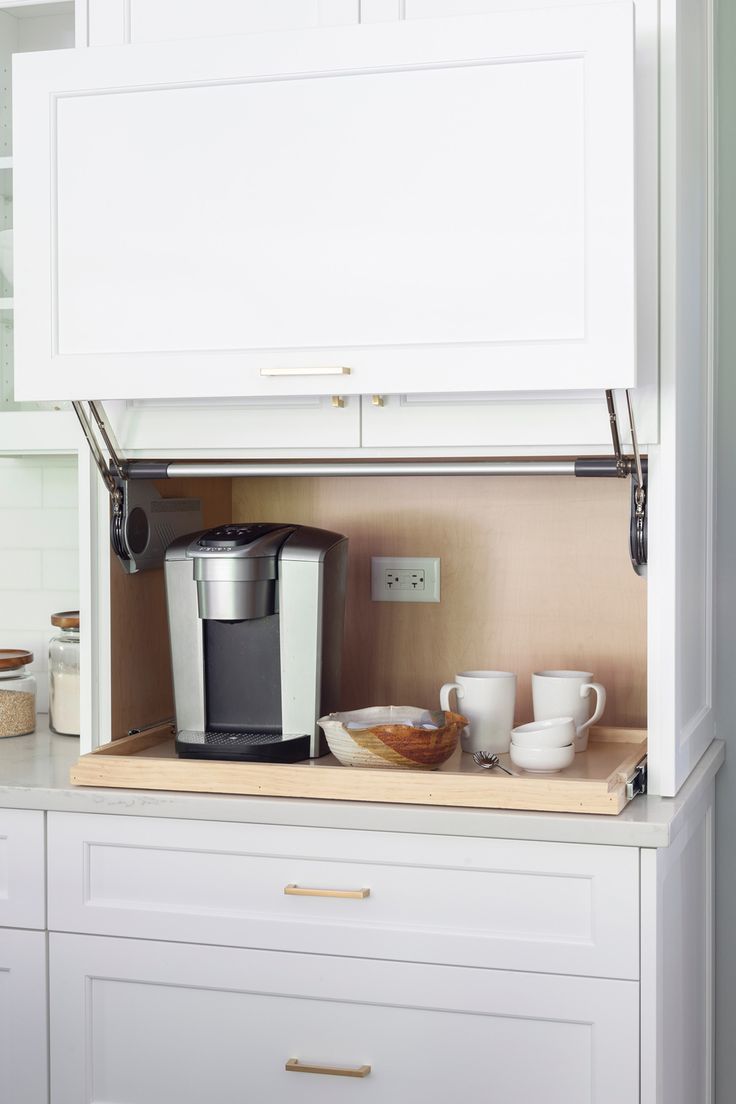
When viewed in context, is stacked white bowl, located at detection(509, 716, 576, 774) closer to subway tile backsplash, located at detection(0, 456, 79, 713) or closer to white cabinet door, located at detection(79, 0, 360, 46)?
white cabinet door, located at detection(79, 0, 360, 46)

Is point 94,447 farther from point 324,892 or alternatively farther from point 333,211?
point 324,892

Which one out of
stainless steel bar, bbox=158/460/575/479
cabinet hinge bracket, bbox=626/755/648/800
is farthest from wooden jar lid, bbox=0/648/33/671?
cabinet hinge bracket, bbox=626/755/648/800

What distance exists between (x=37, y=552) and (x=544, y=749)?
1.28 metres

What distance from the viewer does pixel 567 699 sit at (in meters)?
1.84

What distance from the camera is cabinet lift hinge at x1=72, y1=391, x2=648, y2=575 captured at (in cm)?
168

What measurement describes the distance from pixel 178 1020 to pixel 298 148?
3.97ft

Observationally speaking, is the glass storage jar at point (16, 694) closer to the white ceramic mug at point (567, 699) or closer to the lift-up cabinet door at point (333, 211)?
the lift-up cabinet door at point (333, 211)

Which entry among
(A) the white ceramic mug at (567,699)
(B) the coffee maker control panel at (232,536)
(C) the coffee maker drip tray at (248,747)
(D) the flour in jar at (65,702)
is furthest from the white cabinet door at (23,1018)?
(A) the white ceramic mug at (567,699)

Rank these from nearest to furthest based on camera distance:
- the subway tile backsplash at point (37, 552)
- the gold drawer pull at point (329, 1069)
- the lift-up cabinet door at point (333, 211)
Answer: the lift-up cabinet door at point (333, 211) → the gold drawer pull at point (329, 1069) → the subway tile backsplash at point (37, 552)

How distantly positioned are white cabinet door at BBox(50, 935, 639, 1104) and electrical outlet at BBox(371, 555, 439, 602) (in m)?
0.71

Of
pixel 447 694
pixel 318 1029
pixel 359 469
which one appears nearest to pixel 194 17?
pixel 359 469

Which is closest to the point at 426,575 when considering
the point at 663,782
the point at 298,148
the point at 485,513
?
the point at 485,513

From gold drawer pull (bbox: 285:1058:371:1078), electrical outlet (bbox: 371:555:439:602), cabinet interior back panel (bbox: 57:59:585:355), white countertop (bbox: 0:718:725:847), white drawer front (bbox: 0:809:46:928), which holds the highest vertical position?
cabinet interior back panel (bbox: 57:59:585:355)

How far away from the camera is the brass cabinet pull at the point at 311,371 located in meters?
1.59
